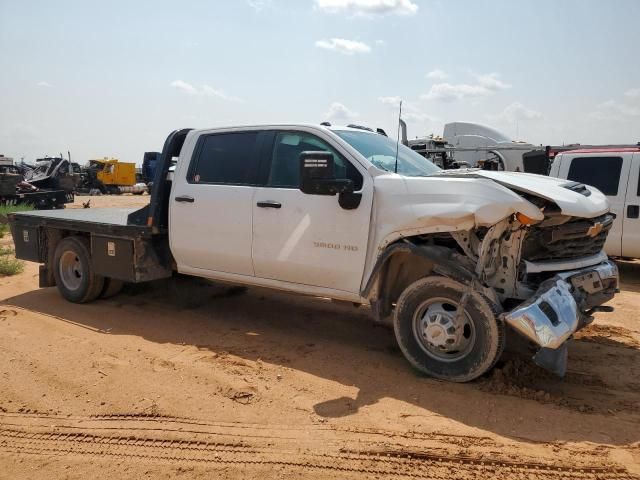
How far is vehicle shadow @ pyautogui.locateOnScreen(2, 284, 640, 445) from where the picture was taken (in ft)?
11.8

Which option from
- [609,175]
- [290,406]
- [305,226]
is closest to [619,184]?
[609,175]

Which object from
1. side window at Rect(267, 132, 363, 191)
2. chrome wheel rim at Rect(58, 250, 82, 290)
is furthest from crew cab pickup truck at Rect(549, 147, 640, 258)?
chrome wheel rim at Rect(58, 250, 82, 290)

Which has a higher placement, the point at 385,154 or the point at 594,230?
the point at 385,154

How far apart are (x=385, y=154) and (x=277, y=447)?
284 centimetres

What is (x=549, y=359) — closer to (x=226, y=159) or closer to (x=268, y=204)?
(x=268, y=204)

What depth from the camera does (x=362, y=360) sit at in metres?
4.72

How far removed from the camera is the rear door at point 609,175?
8281mm

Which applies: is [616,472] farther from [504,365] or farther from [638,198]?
[638,198]

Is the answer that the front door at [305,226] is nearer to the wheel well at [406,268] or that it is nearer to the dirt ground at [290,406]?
the wheel well at [406,268]

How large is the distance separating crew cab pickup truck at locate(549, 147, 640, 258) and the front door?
548cm

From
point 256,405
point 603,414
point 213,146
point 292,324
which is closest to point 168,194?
point 213,146

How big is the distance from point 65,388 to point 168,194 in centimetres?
250

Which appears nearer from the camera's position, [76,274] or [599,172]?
[76,274]

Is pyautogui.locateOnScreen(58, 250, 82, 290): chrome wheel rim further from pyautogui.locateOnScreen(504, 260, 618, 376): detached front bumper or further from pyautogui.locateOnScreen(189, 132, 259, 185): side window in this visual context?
pyautogui.locateOnScreen(504, 260, 618, 376): detached front bumper
